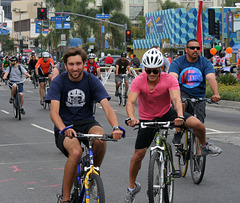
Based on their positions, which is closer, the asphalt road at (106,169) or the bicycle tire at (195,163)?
the asphalt road at (106,169)

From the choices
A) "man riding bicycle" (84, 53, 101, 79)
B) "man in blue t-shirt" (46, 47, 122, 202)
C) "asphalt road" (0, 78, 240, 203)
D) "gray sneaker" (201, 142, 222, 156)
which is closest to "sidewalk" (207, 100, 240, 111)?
"man riding bicycle" (84, 53, 101, 79)

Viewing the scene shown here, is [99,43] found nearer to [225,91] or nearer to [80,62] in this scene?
[225,91]

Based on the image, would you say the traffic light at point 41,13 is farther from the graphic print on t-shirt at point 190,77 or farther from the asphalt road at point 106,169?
the graphic print on t-shirt at point 190,77

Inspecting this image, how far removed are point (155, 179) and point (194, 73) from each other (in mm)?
2697

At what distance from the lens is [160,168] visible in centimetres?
607

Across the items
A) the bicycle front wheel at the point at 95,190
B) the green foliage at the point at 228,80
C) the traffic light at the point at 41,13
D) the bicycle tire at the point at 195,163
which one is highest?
the traffic light at the point at 41,13

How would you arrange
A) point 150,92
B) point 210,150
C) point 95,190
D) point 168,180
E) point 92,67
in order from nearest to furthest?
point 95,190 → point 168,180 → point 150,92 → point 210,150 → point 92,67

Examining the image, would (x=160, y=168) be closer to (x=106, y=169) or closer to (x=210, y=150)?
(x=210, y=150)

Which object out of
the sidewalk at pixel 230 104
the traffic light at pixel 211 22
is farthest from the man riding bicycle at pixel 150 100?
the traffic light at pixel 211 22

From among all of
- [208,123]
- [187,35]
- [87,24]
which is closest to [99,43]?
[87,24]

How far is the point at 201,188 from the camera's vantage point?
7.73 meters

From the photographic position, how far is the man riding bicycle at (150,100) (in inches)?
252

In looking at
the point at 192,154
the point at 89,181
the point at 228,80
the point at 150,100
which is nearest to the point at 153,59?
the point at 150,100

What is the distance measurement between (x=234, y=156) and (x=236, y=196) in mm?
3103
